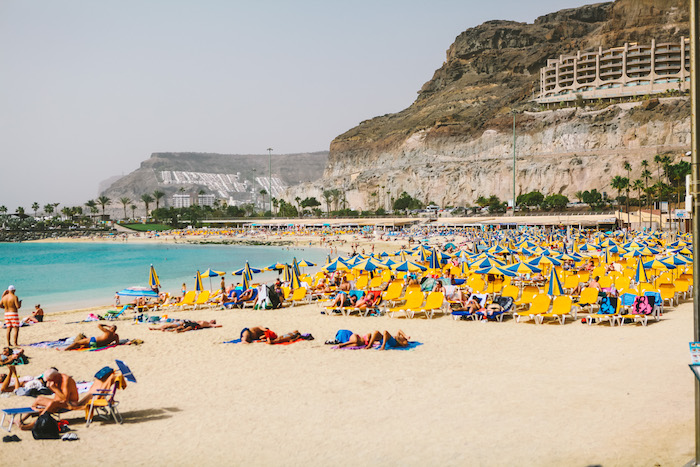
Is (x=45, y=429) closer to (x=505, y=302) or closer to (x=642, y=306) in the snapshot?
(x=505, y=302)

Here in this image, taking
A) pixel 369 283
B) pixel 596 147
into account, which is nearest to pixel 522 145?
pixel 596 147

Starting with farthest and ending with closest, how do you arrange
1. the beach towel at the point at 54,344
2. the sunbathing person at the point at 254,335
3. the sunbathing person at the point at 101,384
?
the beach towel at the point at 54,344 → the sunbathing person at the point at 254,335 → the sunbathing person at the point at 101,384

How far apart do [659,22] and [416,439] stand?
148 m

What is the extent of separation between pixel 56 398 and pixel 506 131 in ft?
367

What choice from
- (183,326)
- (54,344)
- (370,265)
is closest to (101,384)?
(54,344)

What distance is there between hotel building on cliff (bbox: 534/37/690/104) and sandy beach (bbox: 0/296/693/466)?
11436 cm

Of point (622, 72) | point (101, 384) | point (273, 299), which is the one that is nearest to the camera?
point (101, 384)

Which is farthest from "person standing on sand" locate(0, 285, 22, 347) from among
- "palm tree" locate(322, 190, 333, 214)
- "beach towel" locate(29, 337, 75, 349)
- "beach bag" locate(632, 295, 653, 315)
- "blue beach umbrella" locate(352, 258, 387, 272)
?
"palm tree" locate(322, 190, 333, 214)

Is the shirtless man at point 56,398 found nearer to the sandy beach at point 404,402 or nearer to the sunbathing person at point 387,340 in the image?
the sandy beach at point 404,402

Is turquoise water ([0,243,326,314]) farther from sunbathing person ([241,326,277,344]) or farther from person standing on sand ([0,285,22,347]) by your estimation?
sunbathing person ([241,326,277,344])

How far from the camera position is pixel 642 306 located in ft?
44.2

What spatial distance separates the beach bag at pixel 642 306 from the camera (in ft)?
44.1

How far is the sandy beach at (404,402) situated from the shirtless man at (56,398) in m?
0.30

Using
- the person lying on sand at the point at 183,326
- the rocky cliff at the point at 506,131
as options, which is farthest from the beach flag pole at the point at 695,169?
the rocky cliff at the point at 506,131
